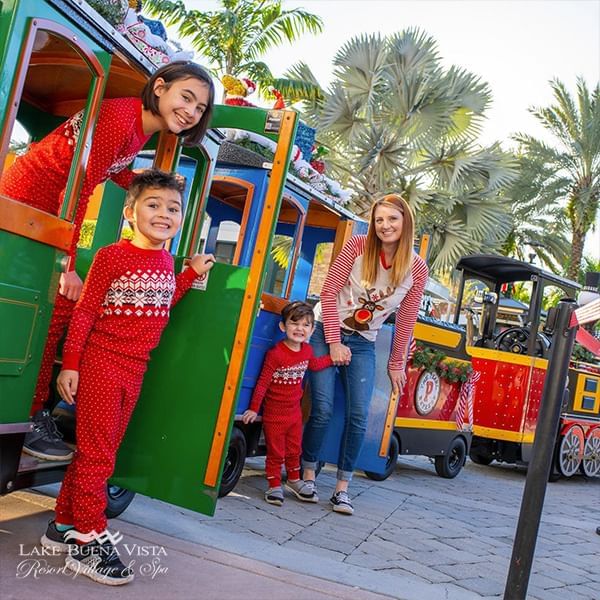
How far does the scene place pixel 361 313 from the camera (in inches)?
193

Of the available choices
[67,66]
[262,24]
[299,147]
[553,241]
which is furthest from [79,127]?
[553,241]

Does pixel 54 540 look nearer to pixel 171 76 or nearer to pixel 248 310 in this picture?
pixel 248 310

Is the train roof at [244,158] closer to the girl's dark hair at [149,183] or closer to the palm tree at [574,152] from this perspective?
the girl's dark hair at [149,183]

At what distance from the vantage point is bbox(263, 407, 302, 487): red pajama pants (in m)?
5.06

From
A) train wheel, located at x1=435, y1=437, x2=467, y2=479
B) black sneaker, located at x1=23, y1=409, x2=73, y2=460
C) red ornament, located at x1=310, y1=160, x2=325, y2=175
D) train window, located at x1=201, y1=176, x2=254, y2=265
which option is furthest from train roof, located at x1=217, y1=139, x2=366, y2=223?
train wheel, located at x1=435, y1=437, x2=467, y2=479

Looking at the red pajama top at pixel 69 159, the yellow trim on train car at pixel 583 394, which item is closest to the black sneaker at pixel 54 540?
the red pajama top at pixel 69 159

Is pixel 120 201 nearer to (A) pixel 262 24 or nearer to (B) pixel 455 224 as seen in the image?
(B) pixel 455 224

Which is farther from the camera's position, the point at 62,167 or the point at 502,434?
the point at 502,434

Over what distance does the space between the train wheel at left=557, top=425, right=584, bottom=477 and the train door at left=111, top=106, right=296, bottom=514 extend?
6917 mm

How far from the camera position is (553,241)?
24.7m

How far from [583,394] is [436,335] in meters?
3.64

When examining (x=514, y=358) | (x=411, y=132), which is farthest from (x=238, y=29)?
(x=514, y=358)

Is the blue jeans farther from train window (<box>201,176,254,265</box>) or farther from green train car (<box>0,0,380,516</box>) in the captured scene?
green train car (<box>0,0,380,516</box>)

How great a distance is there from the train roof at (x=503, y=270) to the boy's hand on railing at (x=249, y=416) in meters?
5.03
